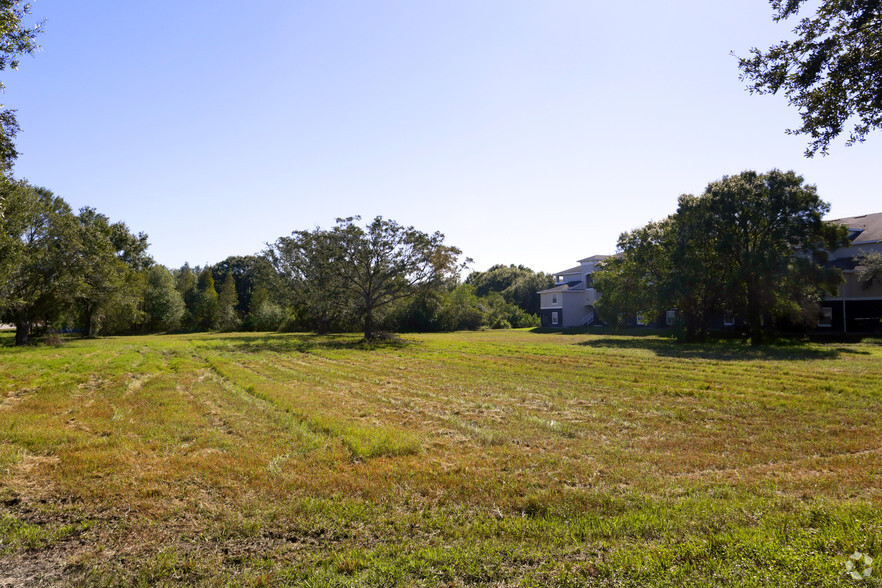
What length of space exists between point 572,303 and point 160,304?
46.9 m

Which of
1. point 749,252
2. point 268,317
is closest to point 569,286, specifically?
point 749,252

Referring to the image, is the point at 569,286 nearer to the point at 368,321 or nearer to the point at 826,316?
the point at 826,316

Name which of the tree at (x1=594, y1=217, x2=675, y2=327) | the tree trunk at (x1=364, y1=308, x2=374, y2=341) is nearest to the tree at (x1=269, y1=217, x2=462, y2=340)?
the tree trunk at (x1=364, y1=308, x2=374, y2=341)

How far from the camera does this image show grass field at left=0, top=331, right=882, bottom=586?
156 inches

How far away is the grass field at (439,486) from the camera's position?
13.0ft

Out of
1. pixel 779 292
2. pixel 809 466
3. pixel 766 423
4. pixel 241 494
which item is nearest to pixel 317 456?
pixel 241 494

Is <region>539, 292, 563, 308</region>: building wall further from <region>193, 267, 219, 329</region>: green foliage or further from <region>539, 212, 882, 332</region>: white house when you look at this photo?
<region>193, 267, 219, 329</region>: green foliage

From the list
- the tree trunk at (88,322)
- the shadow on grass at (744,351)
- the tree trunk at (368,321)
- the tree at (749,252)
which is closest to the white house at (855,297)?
the tree at (749,252)

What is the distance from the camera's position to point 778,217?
92.4ft

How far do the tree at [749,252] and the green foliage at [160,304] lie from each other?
49502mm

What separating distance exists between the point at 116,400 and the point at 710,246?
1222 inches

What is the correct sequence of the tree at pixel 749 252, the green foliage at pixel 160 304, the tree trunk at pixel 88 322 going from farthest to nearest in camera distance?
the green foliage at pixel 160 304
the tree trunk at pixel 88 322
the tree at pixel 749 252

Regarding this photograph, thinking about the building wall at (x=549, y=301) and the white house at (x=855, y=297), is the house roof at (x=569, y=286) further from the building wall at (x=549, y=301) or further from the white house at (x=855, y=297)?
the white house at (x=855, y=297)

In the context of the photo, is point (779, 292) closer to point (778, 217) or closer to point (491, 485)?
point (778, 217)
